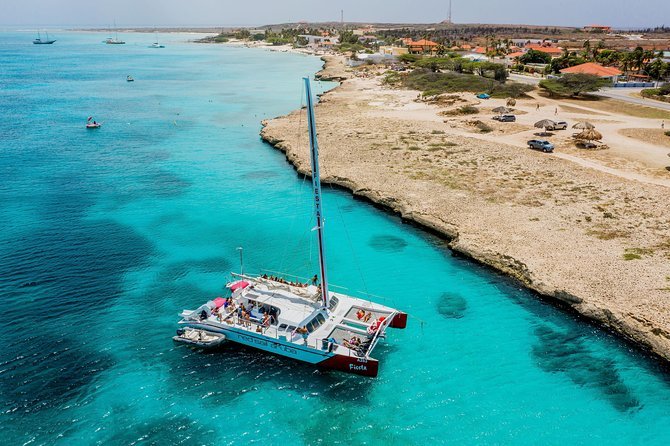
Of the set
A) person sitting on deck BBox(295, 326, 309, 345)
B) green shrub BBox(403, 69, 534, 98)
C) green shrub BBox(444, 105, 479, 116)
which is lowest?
person sitting on deck BBox(295, 326, 309, 345)

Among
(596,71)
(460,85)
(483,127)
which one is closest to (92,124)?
(483,127)

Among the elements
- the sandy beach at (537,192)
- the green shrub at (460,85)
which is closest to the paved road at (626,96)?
the sandy beach at (537,192)

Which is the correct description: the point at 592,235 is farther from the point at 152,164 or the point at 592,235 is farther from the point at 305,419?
the point at 152,164

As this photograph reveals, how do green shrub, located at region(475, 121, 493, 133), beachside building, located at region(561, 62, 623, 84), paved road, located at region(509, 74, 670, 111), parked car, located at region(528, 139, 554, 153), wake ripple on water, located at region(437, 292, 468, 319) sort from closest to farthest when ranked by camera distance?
wake ripple on water, located at region(437, 292, 468, 319), parked car, located at region(528, 139, 554, 153), green shrub, located at region(475, 121, 493, 133), paved road, located at region(509, 74, 670, 111), beachside building, located at region(561, 62, 623, 84)

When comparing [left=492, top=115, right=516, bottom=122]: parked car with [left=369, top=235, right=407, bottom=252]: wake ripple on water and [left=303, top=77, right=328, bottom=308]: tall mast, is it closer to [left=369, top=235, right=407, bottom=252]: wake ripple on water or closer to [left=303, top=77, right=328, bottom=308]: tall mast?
[left=369, top=235, right=407, bottom=252]: wake ripple on water

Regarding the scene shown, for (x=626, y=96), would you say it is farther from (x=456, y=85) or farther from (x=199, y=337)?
(x=199, y=337)

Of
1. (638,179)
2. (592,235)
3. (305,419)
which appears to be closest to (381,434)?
(305,419)

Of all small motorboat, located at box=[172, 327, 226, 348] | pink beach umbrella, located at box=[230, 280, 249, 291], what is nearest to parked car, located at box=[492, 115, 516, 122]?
pink beach umbrella, located at box=[230, 280, 249, 291]
